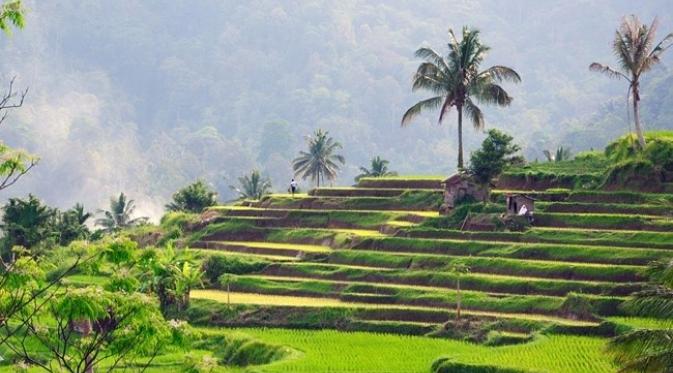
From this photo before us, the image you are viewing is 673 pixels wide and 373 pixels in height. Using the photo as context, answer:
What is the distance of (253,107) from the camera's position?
184 m

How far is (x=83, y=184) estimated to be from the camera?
140 metres

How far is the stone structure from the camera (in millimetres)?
41125

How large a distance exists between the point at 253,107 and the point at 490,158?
146 meters

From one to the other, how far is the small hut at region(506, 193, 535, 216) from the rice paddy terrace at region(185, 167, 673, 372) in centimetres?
40

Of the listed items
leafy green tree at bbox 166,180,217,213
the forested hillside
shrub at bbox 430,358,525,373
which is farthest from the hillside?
the forested hillside

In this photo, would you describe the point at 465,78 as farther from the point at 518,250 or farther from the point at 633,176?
the point at 518,250

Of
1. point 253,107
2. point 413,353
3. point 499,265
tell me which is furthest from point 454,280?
point 253,107

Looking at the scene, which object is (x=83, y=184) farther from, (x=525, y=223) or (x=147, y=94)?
(x=525, y=223)

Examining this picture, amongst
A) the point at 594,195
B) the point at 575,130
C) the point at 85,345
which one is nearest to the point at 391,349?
the point at 594,195

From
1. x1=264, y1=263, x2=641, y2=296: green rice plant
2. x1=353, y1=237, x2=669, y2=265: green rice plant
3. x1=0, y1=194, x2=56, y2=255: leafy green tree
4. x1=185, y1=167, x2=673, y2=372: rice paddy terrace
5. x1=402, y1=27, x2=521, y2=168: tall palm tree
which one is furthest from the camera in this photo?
x1=402, y1=27, x2=521, y2=168: tall palm tree

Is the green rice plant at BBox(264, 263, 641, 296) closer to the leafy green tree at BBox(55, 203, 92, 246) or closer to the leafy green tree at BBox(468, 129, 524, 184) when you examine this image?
the leafy green tree at BBox(468, 129, 524, 184)

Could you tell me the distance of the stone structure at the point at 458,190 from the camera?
135ft

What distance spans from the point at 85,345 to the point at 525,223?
25811 mm

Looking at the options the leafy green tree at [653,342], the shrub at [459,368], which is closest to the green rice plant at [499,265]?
the shrub at [459,368]
